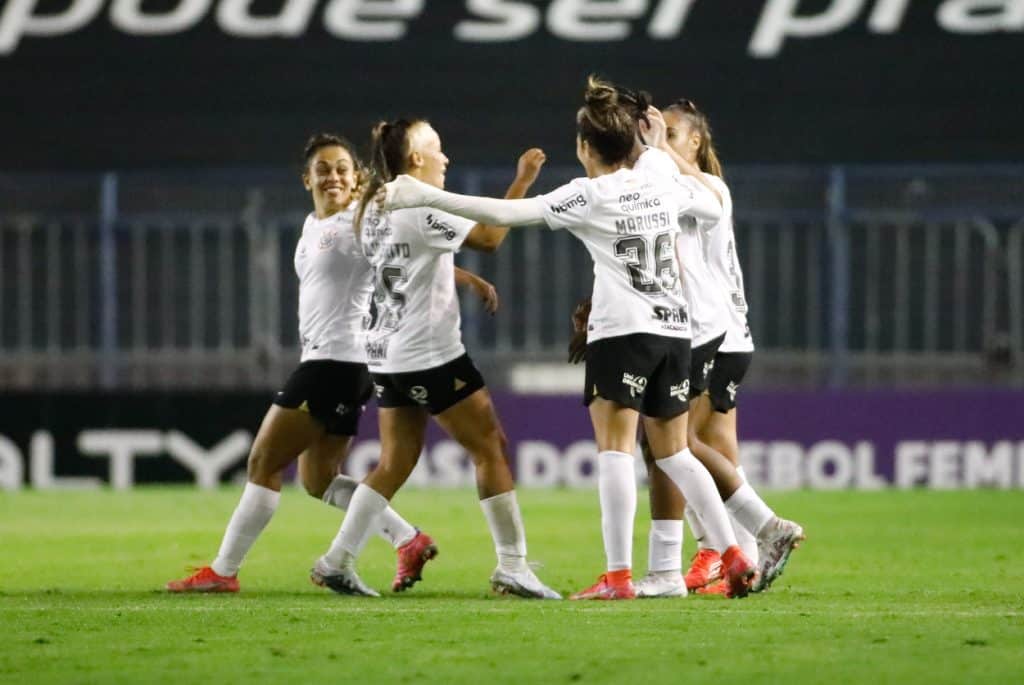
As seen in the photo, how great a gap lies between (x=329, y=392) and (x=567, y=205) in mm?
1694

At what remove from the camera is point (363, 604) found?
8766 millimetres

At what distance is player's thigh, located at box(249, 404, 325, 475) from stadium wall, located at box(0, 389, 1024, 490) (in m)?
7.49

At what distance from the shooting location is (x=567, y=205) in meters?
8.55

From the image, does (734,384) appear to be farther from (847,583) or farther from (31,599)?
(31,599)

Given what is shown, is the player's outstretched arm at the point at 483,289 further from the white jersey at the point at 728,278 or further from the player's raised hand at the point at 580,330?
the white jersey at the point at 728,278

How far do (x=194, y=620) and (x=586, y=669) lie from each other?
2.03 meters

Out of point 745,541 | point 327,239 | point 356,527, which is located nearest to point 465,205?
point 327,239

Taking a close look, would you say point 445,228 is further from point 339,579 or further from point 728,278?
point 339,579

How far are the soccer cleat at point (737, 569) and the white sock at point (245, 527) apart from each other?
2164 millimetres

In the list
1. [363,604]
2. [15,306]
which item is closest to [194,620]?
[363,604]

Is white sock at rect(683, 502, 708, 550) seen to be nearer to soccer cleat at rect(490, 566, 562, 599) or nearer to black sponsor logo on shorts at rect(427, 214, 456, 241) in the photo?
soccer cleat at rect(490, 566, 562, 599)

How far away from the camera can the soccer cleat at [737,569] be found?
8562mm

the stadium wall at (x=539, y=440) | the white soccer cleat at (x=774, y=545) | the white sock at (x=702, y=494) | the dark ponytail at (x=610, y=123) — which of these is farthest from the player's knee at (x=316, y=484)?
the stadium wall at (x=539, y=440)

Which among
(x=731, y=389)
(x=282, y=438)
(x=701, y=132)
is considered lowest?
(x=282, y=438)
